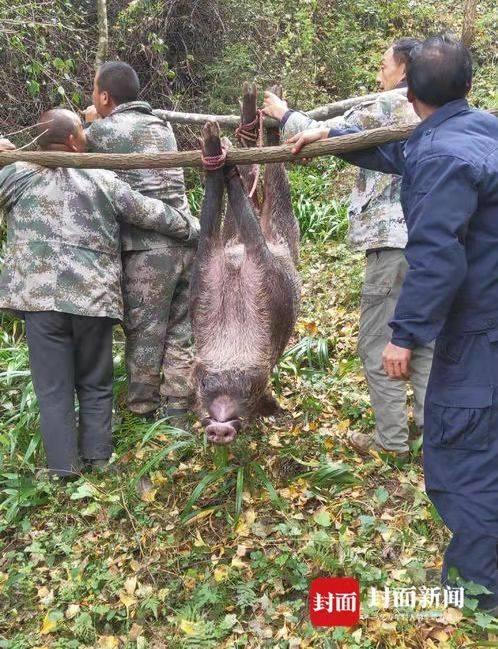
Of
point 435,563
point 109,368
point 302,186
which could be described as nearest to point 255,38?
point 302,186

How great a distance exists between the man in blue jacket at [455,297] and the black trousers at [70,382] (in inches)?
99.1

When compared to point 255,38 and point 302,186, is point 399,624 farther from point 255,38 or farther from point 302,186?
point 255,38

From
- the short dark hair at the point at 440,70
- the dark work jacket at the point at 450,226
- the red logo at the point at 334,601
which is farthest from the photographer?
the red logo at the point at 334,601

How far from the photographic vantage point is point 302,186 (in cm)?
980

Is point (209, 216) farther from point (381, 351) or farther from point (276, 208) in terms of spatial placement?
point (381, 351)

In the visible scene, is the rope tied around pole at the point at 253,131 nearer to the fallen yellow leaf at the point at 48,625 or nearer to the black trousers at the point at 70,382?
the black trousers at the point at 70,382

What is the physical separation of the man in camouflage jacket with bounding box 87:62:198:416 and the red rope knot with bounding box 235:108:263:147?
Answer: 0.91 m

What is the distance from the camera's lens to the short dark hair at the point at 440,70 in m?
2.79

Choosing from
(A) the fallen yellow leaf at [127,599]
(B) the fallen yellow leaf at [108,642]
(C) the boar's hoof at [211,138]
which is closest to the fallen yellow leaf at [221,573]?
(A) the fallen yellow leaf at [127,599]

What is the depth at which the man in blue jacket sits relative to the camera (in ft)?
8.75

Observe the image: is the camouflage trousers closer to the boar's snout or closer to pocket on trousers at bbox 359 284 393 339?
the boar's snout

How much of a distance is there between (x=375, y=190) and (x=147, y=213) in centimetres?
166

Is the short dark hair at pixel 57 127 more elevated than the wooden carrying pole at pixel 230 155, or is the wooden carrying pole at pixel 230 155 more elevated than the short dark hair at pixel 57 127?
the short dark hair at pixel 57 127

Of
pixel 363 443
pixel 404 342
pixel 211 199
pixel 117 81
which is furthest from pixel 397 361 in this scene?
pixel 117 81
